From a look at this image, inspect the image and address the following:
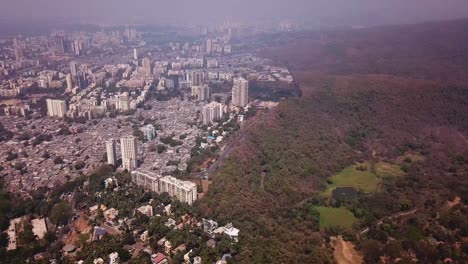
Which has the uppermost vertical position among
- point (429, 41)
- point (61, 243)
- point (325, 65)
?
point (429, 41)

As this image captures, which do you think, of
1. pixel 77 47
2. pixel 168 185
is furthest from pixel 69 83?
pixel 168 185

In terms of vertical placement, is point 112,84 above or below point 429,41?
below

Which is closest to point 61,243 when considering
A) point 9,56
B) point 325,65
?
point 325,65

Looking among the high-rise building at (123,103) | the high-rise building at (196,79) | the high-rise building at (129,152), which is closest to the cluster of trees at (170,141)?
the high-rise building at (129,152)

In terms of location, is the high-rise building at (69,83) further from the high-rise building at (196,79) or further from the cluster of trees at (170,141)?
the cluster of trees at (170,141)

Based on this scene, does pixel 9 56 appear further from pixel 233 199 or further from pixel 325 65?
pixel 233 199
